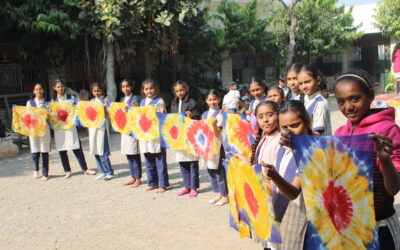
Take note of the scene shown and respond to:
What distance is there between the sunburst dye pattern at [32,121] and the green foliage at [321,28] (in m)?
14.3

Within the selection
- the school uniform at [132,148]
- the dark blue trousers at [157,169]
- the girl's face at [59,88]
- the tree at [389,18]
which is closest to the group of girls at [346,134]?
the dark blue trousers at [157,169]

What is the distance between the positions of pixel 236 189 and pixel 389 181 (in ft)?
2.99

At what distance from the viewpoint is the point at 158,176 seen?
5.57m

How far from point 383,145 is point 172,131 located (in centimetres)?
361

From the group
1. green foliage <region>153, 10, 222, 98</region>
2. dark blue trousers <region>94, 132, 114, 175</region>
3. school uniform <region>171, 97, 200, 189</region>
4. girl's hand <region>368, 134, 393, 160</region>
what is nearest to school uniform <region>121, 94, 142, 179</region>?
dark blue trousers <region>94, 132, 114, 175</region>

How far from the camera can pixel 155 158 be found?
5.56 metres

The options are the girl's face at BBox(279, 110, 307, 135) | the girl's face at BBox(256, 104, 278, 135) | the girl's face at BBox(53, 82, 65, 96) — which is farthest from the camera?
the girl's face at BBox(53, 82, 65, 96)

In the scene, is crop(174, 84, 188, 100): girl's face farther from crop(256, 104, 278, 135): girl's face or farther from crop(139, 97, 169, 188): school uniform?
crop(256, 104, 278, 135): girl's face

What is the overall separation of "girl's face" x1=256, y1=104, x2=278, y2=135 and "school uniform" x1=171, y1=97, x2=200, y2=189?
2214mm

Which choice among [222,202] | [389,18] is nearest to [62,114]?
[222,202]

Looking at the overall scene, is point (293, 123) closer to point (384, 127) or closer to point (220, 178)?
point (384, 127)

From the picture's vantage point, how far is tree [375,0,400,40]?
1739 cm

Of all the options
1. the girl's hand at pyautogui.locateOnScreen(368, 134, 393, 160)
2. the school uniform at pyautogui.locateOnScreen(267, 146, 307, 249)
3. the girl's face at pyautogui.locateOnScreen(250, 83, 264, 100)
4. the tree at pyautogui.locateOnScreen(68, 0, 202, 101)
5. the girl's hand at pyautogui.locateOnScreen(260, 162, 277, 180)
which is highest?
the tree at pyautogui.locateOnScreen(68, 0, 202, 101)

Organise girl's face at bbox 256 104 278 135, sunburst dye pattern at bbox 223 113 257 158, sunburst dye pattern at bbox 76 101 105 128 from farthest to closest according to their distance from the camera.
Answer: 1. sunburst dye pattern at bbox 76 101 105 128
2. sunburst dye pattern at bbox 223 113 257 158
3. girl's face at bbox 256 104 278 135
